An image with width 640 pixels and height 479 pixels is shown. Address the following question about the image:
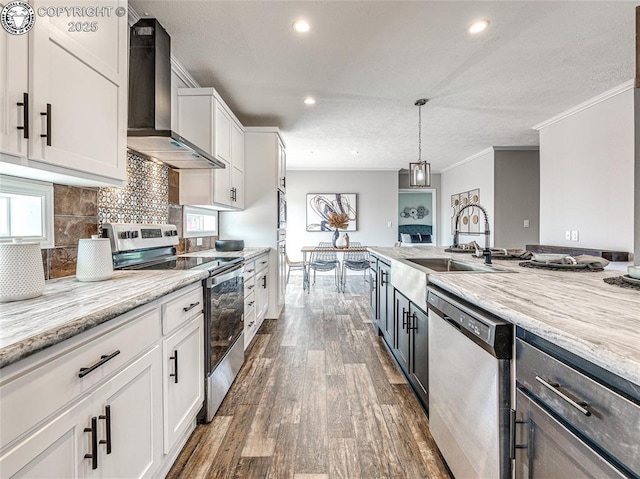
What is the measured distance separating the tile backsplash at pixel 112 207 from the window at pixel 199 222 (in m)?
0.13

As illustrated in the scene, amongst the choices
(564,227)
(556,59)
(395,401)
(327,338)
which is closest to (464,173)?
(564,227)

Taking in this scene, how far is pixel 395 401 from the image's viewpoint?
2016 millimetres

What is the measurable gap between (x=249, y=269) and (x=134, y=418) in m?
1.85

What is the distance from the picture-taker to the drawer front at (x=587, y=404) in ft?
1.88

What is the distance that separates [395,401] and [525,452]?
4.01 ft

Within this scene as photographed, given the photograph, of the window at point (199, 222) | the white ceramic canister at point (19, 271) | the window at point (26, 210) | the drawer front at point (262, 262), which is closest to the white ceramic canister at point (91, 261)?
the window at point (26, 210)

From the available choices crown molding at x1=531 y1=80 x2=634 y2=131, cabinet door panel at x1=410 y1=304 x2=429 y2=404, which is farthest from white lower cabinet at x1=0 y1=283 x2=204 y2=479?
crown molding at x1=531 y1=80 x2=634 y2=131

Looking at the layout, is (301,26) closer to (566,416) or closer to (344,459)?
(566,416)

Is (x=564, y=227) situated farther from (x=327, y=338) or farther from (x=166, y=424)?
(x=166, y=424)

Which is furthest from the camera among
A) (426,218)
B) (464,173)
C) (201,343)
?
(426,218)

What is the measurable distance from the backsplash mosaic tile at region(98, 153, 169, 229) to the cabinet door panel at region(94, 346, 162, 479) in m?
1.06

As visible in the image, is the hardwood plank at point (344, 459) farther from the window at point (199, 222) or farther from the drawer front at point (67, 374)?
the window at point (199, 222)

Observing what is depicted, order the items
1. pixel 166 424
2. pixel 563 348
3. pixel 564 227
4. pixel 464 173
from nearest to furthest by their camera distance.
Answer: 1. pixel 563 348
2. pixel 166 424
3. pixel 564 227
4. pixel 464 173

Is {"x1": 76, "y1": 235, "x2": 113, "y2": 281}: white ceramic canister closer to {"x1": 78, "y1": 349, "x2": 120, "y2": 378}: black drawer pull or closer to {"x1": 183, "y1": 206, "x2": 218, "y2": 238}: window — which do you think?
{"x1": 78, "y1": 349, "x2": 120, "y2": 378}: black drawer pull
